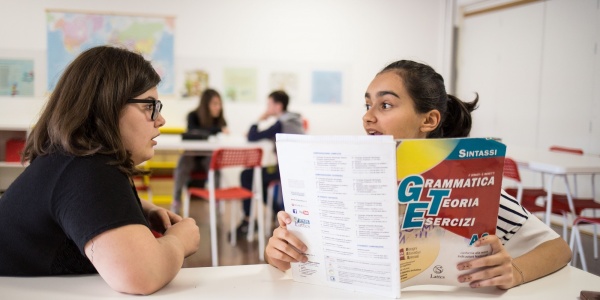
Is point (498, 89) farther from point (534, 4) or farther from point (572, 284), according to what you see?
point (572, 284)

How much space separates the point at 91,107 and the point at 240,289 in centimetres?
55

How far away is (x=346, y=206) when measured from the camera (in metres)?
1.17

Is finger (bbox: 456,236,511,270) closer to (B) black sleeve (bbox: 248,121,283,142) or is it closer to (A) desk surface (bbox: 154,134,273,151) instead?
(A) desk surface (bbox: 154,134,273,151)

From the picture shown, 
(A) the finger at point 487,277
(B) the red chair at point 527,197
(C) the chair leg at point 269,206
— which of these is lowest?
(C) the chair leg at point 269,206

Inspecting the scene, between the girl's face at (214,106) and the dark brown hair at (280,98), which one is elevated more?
the dark brown hair at (280,98)

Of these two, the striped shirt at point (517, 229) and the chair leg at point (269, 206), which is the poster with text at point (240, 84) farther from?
the striped shirt at point (517, 229)

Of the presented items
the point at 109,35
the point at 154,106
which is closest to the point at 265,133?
the point at 109,35

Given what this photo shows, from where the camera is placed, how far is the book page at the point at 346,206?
113cm

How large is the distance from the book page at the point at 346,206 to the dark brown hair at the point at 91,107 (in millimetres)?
397

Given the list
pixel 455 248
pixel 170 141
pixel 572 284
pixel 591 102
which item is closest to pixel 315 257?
→ pixel 455 248

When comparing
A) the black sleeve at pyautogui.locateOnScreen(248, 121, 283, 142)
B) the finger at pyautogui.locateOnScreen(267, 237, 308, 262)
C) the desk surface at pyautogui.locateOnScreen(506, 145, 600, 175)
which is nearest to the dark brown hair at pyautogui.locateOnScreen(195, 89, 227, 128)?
the black sleeve at pyautogui.locateOnScreen(248, 121, 283, 142)

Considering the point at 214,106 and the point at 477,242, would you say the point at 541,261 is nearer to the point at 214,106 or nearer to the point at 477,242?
the point at 477,242

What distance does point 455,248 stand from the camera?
1222 mm

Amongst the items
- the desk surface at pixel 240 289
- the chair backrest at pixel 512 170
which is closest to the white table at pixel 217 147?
the chair backrest at pixel 512 170
